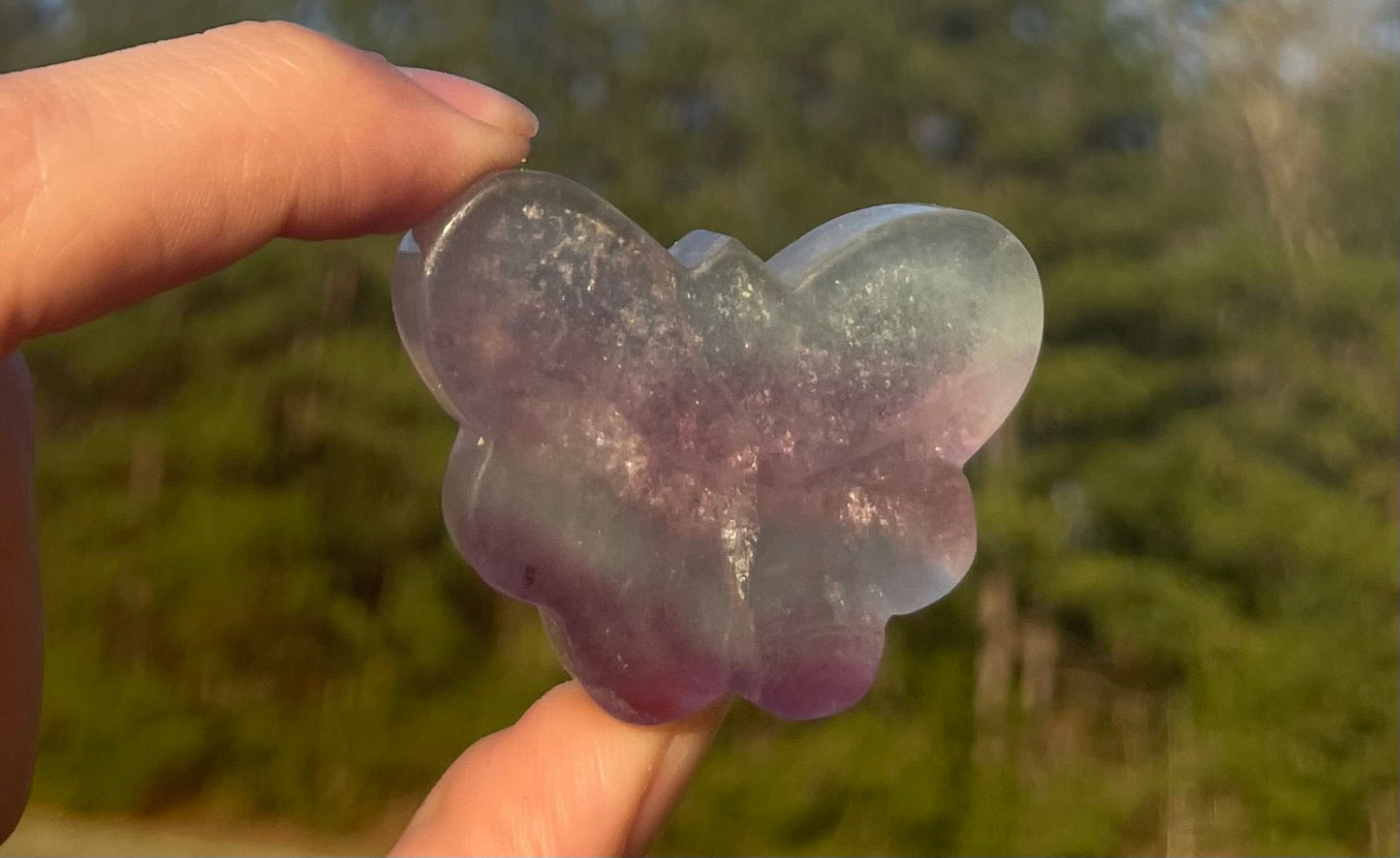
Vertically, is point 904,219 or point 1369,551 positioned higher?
point 904,219

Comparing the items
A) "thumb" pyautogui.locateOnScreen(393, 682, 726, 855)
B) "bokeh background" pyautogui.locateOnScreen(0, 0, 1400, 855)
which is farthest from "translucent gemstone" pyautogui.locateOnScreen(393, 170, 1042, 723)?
"bokeh background" pyautogui.locateOnScreen(0, 0, 1400, 855)

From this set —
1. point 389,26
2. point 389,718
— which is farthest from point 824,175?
point 389,718

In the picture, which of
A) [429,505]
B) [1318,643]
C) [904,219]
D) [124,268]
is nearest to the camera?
[124,268]

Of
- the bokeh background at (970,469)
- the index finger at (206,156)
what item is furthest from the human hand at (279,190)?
the bokeh background at (970,469)

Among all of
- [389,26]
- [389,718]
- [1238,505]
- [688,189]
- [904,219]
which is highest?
[904,219]

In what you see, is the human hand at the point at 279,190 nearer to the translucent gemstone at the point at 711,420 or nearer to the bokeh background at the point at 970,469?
the translucent gemstone at the point at 711,420

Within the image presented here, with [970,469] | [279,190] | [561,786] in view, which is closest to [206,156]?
[279,190]

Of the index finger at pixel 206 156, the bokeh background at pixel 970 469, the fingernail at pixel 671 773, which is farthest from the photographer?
the bokeh background at pixel 970 469

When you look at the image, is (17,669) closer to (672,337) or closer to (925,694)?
(672,337)
